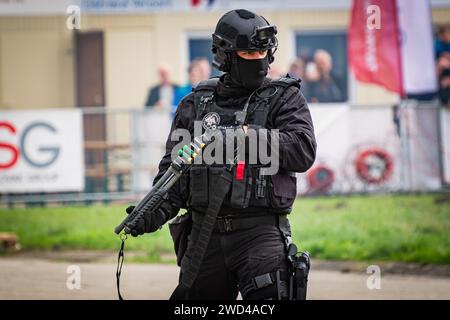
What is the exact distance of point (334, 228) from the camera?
11.8 m

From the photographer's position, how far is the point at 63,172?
496 inches

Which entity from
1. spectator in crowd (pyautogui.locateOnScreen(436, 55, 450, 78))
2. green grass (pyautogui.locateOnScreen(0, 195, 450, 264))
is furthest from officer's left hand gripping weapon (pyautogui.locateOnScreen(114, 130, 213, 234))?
spectator in crowd (pyautogui.locateOnScreen(436, 55, 450, 78))

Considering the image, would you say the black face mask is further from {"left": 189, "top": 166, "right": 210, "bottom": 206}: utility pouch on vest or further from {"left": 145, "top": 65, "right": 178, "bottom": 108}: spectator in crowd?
{"left": 145, "top": 65, "right": 178, "bottom": 108}: spectator in crowd

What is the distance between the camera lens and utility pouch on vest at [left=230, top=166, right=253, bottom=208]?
5.29 m

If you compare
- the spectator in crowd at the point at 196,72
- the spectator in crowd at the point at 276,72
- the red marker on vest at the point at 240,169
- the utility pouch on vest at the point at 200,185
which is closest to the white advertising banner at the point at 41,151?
the spectator in crowd at the point at 196,72

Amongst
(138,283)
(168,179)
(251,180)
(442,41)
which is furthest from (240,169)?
(442,41)

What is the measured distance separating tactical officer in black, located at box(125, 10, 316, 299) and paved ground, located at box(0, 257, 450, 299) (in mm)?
3548

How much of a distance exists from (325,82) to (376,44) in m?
0.93

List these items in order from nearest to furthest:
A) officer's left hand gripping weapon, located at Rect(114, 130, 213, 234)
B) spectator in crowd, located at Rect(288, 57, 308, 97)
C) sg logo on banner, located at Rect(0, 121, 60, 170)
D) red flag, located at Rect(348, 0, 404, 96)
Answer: officer's left hand gripping weapon, located at Rect(114, 130, 213, 234) → sg logo on banner, located at Rect(0, 121, 60, 170) → red flag, located at Rect(348, 0, 404, 96) → spectator in crowd, located at Rect(288, 57, 308, 97)

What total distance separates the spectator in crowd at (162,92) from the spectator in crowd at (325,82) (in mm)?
1830

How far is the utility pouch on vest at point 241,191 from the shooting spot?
5289mm

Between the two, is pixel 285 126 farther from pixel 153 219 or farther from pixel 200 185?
pixel 153 219

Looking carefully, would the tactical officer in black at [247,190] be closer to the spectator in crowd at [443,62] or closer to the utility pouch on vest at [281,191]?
the utility pouch on vest at [281,191]
